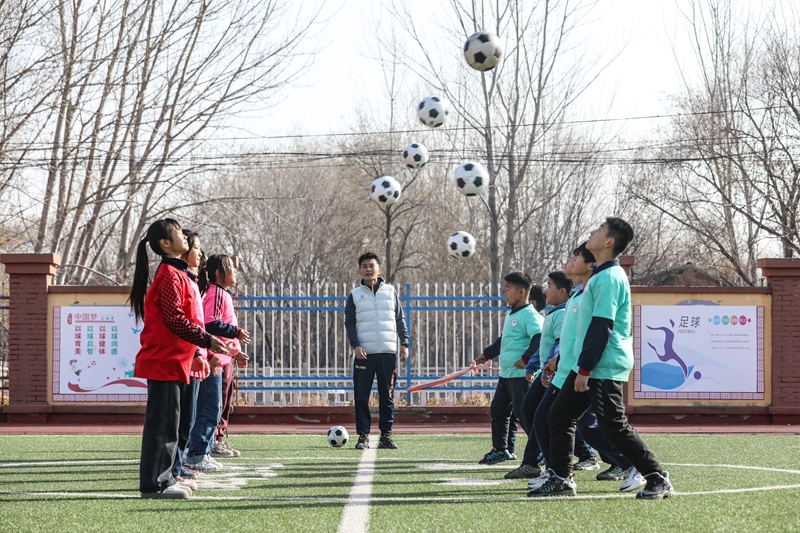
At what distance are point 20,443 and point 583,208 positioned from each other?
2552cm

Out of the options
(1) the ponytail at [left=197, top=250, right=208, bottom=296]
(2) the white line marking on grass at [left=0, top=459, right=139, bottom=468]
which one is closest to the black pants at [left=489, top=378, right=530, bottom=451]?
(1) the ponytail at [left=197, top=250, right=208, bottom=296]

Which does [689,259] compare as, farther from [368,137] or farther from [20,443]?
[20,443]

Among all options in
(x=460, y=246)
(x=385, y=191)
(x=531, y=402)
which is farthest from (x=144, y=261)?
(x=460, y=246)

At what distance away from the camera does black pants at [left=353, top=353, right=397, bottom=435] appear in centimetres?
912

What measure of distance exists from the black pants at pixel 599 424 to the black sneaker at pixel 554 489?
5 cm

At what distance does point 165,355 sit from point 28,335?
871 centimetres

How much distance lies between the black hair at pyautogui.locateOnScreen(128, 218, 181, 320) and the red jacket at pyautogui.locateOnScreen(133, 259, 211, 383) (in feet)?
0.19

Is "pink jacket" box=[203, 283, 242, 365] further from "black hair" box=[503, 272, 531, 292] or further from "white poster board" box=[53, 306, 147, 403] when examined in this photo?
"white poster board" box=[53, 306, 147, 403]

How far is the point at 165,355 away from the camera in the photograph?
5.21 m

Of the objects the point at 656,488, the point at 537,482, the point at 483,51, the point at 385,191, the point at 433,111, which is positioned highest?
the point at 483,51

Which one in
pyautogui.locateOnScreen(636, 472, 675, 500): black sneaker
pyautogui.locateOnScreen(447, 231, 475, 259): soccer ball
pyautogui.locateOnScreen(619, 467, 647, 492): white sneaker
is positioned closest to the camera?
pyautogui.locateOnScreen(636, 472, 675, 500): black sneaker

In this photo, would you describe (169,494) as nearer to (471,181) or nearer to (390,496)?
(390,496)

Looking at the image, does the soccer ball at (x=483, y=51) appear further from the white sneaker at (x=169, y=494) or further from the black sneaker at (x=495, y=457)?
the white sneaker at (x=169, y=494)

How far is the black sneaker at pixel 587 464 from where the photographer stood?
7039 mm
